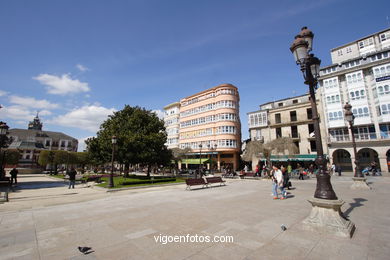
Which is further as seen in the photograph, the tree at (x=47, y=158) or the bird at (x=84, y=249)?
the tree at (x=47, y=158)

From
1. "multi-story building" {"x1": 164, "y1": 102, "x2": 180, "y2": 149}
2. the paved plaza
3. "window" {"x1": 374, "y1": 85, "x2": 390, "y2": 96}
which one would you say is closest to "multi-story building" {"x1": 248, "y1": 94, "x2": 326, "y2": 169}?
"window" {"x1": 374, "y1": 85, "x2": 390, "y2": 96}

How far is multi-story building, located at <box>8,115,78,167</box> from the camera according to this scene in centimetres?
7088

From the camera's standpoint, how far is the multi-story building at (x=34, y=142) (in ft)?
233

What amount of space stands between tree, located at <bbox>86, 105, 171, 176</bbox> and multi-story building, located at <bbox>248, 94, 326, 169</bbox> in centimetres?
1986

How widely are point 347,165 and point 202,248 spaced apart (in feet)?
128

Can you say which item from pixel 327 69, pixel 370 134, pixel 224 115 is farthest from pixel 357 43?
pixel 224 115

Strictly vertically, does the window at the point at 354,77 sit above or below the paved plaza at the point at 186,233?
above

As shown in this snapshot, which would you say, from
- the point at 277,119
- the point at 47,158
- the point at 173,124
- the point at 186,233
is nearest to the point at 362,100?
the point at 277,119

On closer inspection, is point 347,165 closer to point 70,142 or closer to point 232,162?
point 232,162

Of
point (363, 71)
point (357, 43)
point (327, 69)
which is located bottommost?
point (363, 71)

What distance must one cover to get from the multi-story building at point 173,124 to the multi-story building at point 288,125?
767 inches

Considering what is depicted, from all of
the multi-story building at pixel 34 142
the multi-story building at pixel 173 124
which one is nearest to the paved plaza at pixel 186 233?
the multi-story building at pixel 173 124

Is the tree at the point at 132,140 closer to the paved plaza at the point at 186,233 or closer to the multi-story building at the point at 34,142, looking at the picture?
the paved plaza at the point at 186,233

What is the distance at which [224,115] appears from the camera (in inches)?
1540
